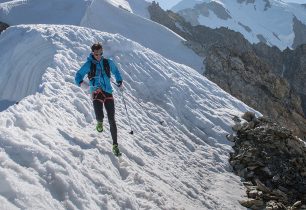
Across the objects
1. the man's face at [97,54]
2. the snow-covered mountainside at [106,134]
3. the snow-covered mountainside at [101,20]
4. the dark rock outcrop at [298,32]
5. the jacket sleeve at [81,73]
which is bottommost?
the snow-covered mountainside at [101,20]

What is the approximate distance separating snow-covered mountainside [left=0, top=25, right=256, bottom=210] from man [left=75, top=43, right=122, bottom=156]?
671 millimetres

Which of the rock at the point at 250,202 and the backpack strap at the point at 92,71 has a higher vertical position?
the backpack strap at the point at 92,71

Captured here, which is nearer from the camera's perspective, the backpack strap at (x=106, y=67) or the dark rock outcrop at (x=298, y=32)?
the backpack strap at (x=106, y=67)

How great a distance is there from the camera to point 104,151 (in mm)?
12234

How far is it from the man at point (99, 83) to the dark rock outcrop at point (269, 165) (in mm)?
4912

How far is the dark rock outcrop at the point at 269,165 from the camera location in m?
14.0

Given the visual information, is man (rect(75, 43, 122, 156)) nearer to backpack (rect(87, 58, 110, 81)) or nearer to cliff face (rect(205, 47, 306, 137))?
backpack (rect(87, 58, 110, 81))

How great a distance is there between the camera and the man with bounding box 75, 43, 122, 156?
12.3 meters

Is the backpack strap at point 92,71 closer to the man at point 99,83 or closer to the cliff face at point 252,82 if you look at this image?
the man at point 99,83

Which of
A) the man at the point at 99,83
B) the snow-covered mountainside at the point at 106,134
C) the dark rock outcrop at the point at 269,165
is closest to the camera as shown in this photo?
the snow-covered mountainside at the point at 106,134

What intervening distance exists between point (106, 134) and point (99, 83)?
6.13 feet

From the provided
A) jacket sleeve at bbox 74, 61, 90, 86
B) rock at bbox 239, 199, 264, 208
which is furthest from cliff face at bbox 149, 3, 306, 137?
jacket sleeve at bbox 74, 61, 90, 86

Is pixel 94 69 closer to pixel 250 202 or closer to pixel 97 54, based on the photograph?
pixel 97 54

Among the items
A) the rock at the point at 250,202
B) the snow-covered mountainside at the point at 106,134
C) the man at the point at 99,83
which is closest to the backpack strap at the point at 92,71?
the man at the point at 99,83
